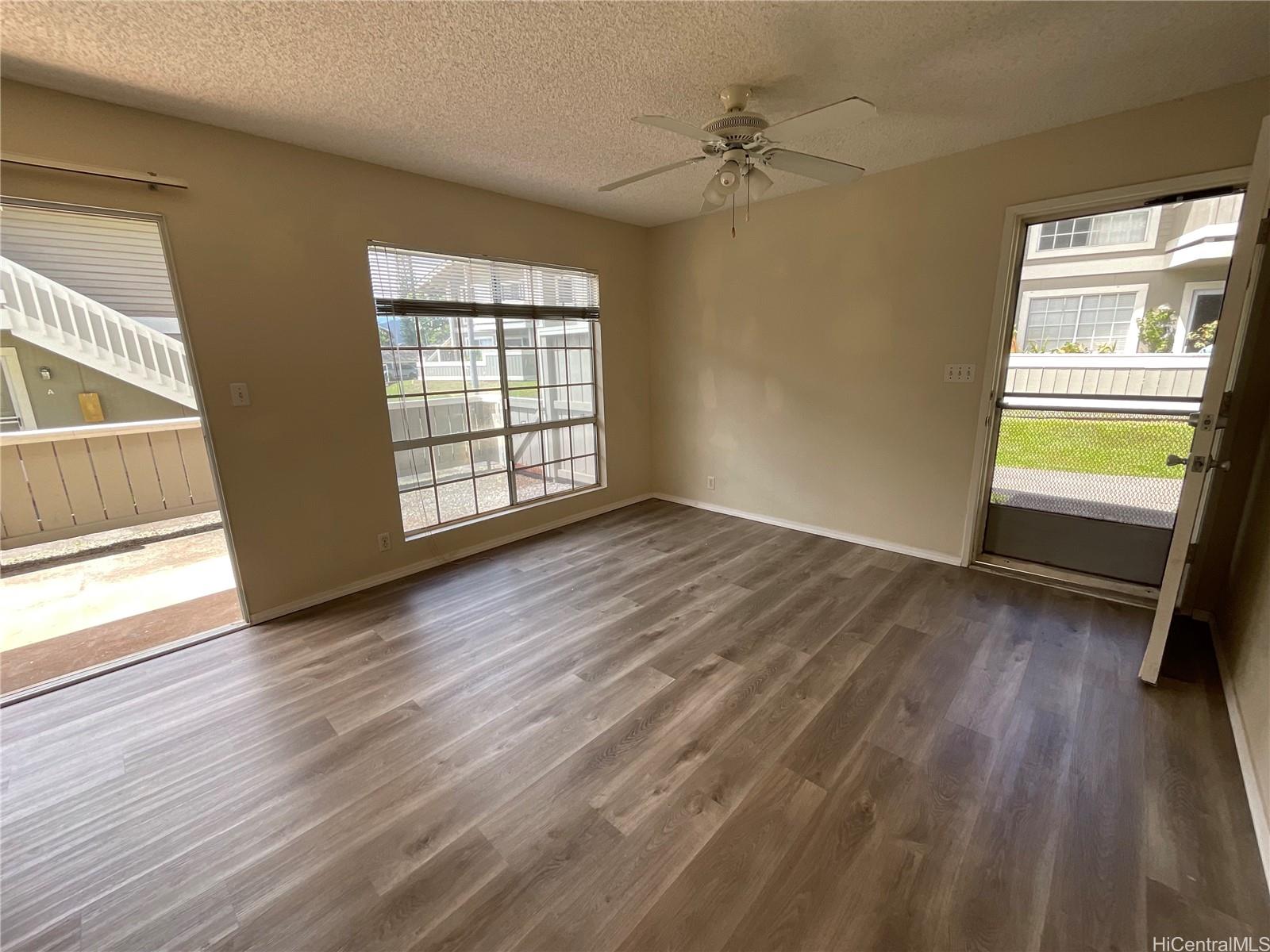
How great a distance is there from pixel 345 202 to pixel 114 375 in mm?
2962

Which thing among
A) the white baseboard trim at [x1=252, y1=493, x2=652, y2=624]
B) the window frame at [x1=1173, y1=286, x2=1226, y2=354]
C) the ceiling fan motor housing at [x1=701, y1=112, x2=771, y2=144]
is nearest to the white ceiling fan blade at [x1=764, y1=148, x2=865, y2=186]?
the ceiling fan motor housing at [x1=701, y1=112, x2=771, y2=144]

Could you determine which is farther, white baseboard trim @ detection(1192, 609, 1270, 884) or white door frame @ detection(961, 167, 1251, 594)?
white door frame @ detection(961, 167, 1251, 594)

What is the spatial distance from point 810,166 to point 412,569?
329 centimetres

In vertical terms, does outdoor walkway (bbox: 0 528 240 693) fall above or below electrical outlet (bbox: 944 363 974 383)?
below

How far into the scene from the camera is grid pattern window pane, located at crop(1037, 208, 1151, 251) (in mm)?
2605

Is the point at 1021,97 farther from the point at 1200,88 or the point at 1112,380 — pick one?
the point at 1112,380

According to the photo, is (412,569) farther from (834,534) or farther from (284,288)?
(834,534)

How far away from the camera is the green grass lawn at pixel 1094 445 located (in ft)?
8.69

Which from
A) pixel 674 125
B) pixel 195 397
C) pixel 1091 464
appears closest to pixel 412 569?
pixel 195 397

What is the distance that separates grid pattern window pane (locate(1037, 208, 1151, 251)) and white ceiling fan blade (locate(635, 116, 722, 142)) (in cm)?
217

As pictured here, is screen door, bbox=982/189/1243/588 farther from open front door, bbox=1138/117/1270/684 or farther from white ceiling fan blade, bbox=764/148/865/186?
white ceiling fan blade, bbox=764/148/865/186

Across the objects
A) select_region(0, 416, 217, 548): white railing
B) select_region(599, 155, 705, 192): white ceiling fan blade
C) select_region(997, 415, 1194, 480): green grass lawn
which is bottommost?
select_region(0, 416, 217, 548): white railing

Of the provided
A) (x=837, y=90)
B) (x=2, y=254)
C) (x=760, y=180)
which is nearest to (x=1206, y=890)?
(x=760, y=180)

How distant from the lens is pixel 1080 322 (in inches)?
110
